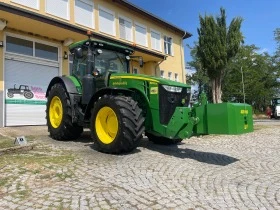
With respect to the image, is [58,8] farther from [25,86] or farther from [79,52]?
[79,52]

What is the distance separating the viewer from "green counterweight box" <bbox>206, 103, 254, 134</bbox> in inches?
231

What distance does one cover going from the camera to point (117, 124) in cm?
667

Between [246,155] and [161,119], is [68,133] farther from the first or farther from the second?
[246,155]

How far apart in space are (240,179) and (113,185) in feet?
6.88

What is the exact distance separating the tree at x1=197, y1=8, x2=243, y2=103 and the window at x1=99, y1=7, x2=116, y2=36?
1173 centimetres

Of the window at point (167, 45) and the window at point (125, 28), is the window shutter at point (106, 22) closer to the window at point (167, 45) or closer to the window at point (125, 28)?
the window at point (125, 28)

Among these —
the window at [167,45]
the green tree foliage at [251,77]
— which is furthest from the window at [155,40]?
the green tree foliage at [251,77]

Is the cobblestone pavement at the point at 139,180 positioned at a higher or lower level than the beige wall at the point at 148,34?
lower

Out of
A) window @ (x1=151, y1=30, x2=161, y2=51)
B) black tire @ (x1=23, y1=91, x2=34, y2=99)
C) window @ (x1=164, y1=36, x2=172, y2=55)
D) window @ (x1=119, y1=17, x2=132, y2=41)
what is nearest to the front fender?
black tire @ (x1=23, y1=91, x2=34, y2=99)

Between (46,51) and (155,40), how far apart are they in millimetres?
10313

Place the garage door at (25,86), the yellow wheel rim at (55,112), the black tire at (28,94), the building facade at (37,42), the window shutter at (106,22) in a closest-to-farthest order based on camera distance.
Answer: the yellow wheel rim at (55,112) → the building facade at (37,42) → the garage door at (25,86) → the black tire at (28,94) → the window shutter at (106,22)

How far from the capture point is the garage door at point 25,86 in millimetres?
12688

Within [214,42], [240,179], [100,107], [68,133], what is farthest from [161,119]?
[214,42]

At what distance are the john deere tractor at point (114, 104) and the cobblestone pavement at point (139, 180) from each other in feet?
1.90
